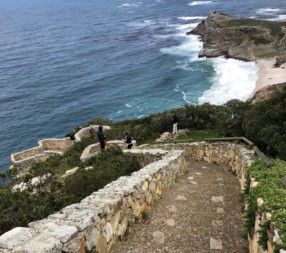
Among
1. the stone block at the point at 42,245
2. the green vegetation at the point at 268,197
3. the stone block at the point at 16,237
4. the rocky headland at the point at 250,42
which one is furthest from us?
the rocky headland at the point at 250,42

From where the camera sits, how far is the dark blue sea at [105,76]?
53156 millimetres

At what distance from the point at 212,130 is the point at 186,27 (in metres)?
83.3

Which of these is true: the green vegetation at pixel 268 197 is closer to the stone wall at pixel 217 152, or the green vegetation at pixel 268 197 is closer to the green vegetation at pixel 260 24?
the stone wall at pixel 217 152

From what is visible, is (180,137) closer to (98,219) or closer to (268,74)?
(98,219)

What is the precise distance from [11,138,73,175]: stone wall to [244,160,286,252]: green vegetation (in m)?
23.3

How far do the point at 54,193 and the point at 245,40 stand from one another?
70.9 m

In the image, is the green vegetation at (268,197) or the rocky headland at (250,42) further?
the rocky headland at (250,42)

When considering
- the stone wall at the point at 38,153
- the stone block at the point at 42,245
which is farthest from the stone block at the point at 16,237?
the stone wall at the point at 38,153

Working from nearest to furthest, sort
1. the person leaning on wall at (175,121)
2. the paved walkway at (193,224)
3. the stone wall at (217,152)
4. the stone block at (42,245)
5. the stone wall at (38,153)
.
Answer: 1. the stone block at (42,245)
2. the paved walkway at (193,224)
3. the stone wall at (217,152)
4. the person leaning on wall at (175,121)
5. the stone wall at (38,153)

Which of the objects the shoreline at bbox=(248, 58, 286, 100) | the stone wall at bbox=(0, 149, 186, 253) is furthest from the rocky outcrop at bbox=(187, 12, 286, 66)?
the stone wall at bbox=(0, 149, 186, 253)

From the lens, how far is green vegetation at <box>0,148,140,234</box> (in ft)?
28.7

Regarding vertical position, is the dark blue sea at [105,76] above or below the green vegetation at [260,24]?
below

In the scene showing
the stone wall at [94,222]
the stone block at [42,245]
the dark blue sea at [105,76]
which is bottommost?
the dark blue sea at [105,76]

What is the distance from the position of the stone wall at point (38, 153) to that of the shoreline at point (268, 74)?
27951 mm
